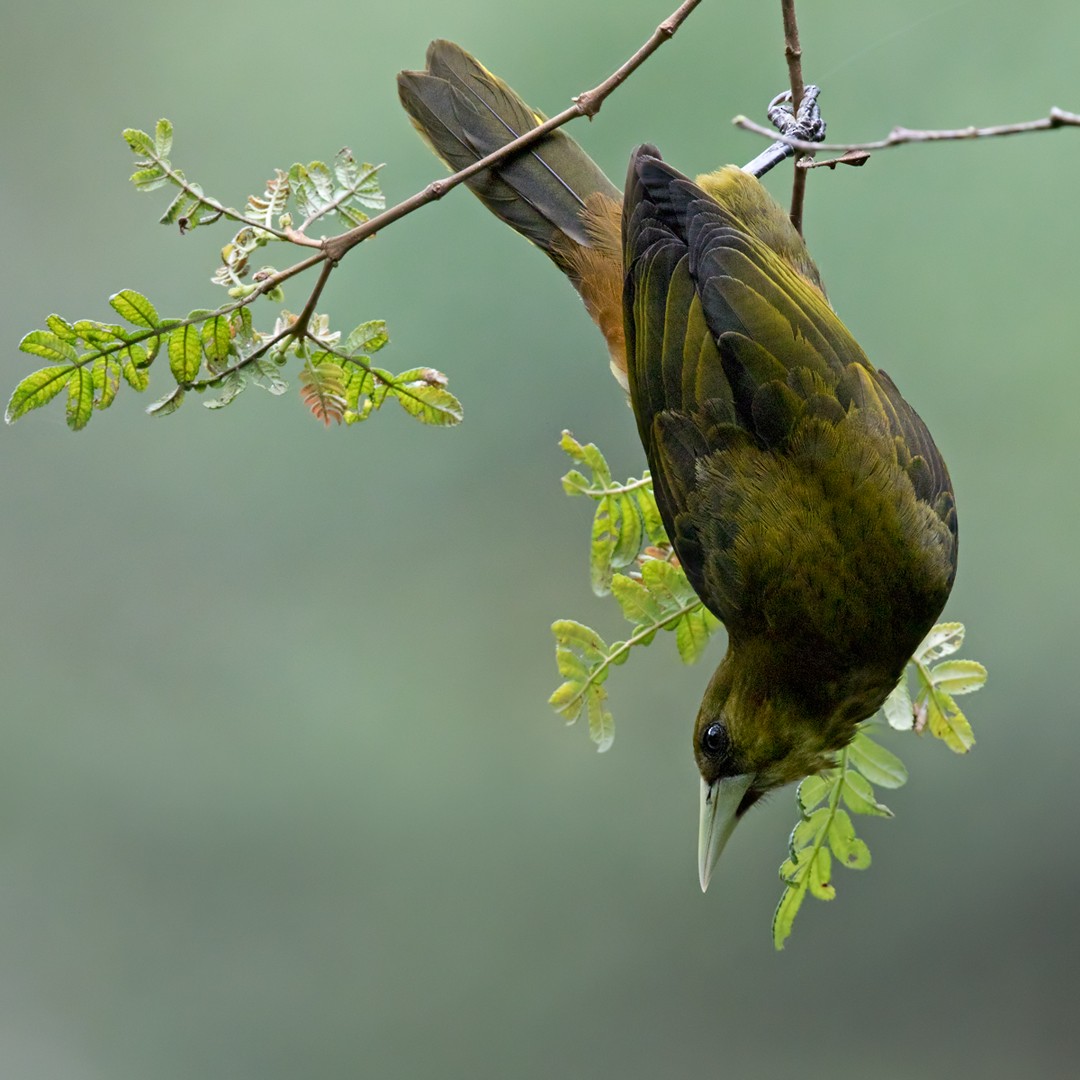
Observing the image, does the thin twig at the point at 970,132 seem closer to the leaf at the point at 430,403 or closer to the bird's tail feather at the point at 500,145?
the leaf at the point at 430,403

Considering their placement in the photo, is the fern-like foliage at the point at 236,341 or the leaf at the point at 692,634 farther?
the leaf at the point at 692,634

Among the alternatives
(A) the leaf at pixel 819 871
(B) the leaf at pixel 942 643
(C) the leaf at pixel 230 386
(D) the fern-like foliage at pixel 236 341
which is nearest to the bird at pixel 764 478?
(B) the leaf at pixel 942 643

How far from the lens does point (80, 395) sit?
1806 millimetres

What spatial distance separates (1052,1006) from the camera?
17.3 ft

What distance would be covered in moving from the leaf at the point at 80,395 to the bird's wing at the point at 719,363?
1.06m

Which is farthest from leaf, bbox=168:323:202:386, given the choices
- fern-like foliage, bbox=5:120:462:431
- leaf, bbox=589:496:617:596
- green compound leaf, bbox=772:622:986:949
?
green compound leaf, bbox=772:622:986:949

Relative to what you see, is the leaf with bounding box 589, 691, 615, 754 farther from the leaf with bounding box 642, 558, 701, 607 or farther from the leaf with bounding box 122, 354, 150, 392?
the leaf with bounding box 122, 354, 150, 392

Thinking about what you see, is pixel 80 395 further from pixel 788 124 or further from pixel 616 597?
pixel 788 124

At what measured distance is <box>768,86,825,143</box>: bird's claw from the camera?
2.62 meters

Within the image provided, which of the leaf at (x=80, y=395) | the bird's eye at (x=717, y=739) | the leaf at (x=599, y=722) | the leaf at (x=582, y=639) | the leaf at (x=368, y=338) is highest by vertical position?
the leaf at (x=80, y=395)

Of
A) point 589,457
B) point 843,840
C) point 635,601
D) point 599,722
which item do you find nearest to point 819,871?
point 843,840

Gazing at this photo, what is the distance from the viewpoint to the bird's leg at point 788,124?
262cm

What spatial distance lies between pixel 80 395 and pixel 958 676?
1.43 meters

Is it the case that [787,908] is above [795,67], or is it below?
below
